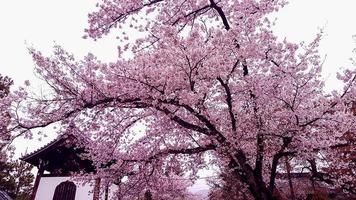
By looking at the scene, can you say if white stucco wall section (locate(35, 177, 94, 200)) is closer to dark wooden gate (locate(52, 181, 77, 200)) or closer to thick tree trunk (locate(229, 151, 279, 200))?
dark wooden gate (locate(52, 181, 77, 200))

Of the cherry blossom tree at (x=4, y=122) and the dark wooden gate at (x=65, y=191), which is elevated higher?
the cherry blossom tree at (x=4, y=122)

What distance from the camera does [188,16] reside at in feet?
31.4

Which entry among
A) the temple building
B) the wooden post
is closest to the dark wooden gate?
the temple building

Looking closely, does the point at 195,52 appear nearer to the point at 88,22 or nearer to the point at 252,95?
the point at 252,95

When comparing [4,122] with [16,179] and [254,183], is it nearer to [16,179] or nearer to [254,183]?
[254,183]

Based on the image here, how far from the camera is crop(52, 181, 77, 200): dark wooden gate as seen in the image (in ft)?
40.1

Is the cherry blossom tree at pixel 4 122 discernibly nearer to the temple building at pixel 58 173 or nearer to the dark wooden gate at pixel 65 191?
the temple building at pixel 58 173

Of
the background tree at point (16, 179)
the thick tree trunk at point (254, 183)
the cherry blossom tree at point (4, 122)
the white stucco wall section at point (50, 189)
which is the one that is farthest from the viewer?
the background tree at point (16, 179)

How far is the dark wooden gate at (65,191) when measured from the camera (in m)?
12.2

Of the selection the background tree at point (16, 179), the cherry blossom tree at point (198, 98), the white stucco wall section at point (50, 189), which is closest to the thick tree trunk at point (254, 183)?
the cherry blossom tree at point (198, 98)

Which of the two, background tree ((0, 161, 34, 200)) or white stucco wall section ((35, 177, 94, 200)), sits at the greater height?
background tree ((0, 161, 34, 200))

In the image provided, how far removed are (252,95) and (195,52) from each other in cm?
287

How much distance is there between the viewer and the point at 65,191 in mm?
12328

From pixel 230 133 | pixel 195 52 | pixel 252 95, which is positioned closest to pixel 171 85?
pixel 195 52
